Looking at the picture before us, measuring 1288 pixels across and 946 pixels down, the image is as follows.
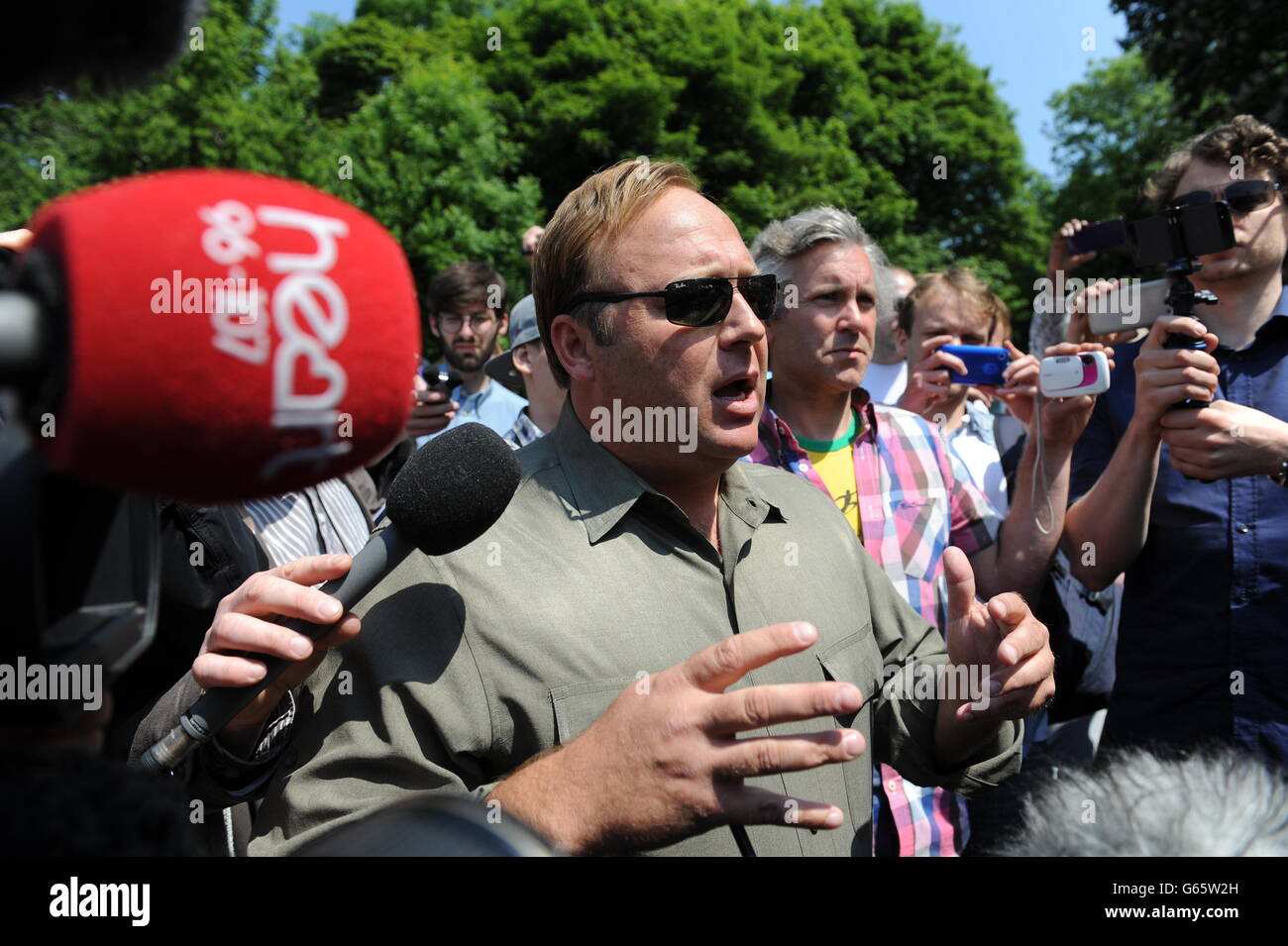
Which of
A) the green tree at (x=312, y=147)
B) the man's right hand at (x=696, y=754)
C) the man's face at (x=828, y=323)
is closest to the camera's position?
the man's right hand at (x=696, y=754)

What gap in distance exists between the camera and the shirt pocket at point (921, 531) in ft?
11.1

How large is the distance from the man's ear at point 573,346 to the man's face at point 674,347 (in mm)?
32

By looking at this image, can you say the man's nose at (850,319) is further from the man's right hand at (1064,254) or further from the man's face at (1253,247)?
the man's right hand at (1064,254)

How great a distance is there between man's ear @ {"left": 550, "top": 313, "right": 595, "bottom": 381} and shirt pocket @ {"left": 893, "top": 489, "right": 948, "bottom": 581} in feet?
4.91

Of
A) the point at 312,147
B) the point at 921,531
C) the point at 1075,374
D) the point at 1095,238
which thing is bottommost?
the point at 921,531

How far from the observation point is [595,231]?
236 cm

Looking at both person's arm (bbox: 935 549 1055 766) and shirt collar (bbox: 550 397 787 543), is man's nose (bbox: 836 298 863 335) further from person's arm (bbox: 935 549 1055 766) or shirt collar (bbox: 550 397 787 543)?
person's arm (bbox: 935 549 1055 766)

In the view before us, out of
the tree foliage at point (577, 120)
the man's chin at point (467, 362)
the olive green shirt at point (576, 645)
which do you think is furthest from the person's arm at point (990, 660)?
the man's chin at point (467, 362)

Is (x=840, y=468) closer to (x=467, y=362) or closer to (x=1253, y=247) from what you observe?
(x=1253, y=247)

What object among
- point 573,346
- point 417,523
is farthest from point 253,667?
point 573,346

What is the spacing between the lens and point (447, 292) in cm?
623

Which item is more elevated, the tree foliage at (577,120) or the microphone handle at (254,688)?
the tree foliage at (577,120)

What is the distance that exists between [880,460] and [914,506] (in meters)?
0.24
